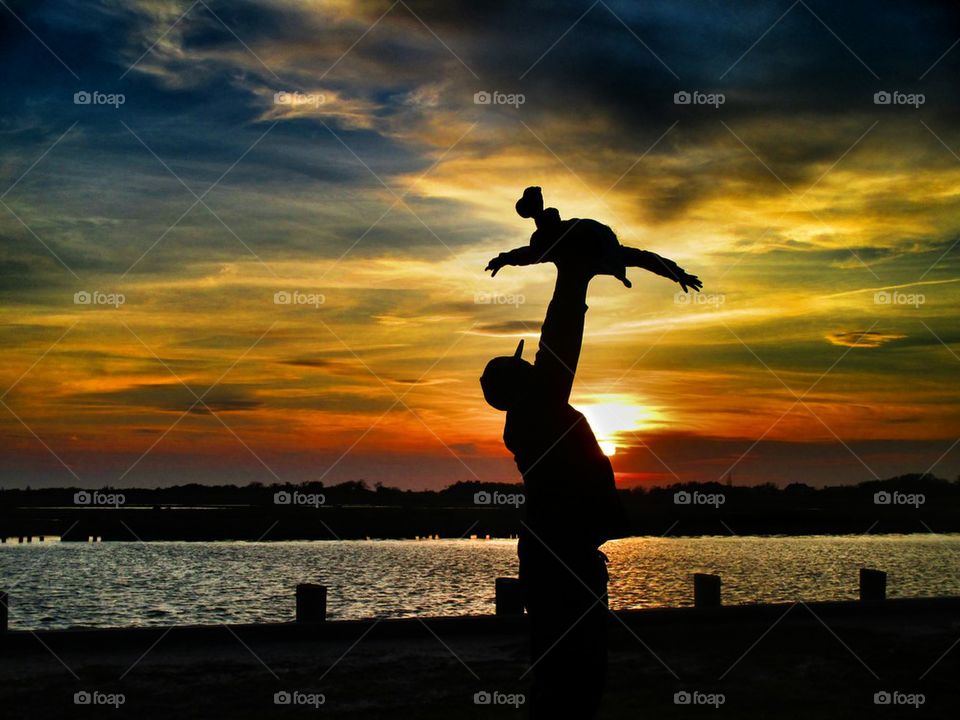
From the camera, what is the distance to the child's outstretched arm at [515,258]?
5.62 meters

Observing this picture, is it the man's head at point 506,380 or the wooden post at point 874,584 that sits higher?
the man's head at point 506,380

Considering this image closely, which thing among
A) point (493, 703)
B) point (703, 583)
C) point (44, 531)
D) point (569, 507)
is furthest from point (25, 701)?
point (44, 531)

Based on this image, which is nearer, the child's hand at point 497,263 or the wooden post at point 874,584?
the child's hand at point 497,263

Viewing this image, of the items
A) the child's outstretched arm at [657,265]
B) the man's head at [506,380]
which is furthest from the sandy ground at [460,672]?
the child's outstretched arm at [657,265]

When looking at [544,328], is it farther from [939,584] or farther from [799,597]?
[939,584]

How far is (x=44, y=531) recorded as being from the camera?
478 ft

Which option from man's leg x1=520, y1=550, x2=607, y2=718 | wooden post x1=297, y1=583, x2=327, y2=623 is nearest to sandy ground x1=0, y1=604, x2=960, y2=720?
wooden post x1=297, y1=583, x2=327, y2=623

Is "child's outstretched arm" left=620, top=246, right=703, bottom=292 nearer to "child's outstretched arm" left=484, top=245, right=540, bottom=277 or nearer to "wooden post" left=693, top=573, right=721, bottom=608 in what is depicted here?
"child's outstretched arm" left=484, top=245, right=540, bottom=277

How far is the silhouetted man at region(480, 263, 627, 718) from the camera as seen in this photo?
5352mm

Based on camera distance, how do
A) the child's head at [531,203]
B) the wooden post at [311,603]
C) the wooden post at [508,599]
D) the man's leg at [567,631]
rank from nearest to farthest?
the man's leg at [567,631] → the child's head at [531,203] → the wooden post at [311,603] → the wooden post at [508,599]

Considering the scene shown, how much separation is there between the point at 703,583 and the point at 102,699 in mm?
11929

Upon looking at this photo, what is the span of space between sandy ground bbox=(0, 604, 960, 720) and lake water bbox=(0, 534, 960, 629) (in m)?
24.2

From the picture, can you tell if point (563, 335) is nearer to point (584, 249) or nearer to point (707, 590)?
point (584, 249)

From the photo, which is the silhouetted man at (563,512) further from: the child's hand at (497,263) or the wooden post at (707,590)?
the wooden post at (707,590)
